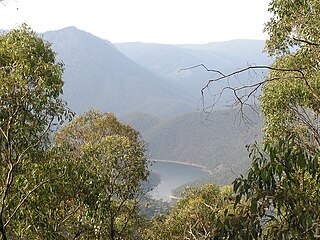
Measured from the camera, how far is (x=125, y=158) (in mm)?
8969

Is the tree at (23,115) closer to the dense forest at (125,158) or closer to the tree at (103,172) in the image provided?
the dense forest at (125,158)

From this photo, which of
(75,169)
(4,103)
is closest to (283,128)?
(75,169)

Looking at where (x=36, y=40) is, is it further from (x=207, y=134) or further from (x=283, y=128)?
(x=207, y=134)

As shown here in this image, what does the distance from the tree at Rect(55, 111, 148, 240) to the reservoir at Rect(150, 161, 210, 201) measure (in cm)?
7081

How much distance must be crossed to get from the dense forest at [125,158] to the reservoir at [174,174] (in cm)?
7560

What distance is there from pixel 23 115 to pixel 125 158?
13.5 ft

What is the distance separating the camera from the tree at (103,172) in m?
6.24

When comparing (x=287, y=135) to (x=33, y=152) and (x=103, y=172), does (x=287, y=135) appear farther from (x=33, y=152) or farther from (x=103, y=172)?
(x=103, y=172)

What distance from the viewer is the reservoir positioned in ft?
305

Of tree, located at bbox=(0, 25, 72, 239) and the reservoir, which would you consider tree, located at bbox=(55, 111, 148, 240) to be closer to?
tree, located at bbox=(0, 25, 72, 239)

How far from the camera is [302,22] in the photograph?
5.92 metres

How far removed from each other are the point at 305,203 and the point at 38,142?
398cm

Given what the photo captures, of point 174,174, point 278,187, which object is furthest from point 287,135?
point 174,174

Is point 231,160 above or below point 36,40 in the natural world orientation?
below
